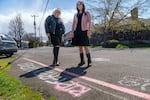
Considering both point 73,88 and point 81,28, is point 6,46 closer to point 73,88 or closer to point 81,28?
point 81,28

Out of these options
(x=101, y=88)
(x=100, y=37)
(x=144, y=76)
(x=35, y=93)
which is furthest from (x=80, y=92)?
(x=100, y=37)

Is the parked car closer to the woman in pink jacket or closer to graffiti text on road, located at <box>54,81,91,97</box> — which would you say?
the woman in pink jacket

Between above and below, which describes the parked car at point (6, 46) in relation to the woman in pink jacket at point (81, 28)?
below

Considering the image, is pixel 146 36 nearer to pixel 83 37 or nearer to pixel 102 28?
pixel 102 28

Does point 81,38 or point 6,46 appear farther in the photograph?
point 6,46

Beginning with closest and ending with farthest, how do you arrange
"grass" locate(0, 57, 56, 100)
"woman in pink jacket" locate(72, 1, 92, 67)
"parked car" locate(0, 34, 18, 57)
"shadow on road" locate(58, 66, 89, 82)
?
"grass" locate(0, 57, 56, 100) → "shadow on road" locate(58, 66, 89, 82) → "woman in pink jacket" locate(72, 1, 92, 67) → "parked car" locate(0, 34, 18, 57)

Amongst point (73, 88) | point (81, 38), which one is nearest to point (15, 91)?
point (73, 88)

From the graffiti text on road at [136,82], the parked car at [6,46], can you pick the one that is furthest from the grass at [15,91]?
the parked car at [6,46]

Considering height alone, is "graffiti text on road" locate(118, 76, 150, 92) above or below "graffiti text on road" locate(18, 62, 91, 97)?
above

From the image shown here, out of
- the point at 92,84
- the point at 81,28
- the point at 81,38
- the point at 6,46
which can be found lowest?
the point at 92,84

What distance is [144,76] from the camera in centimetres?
534

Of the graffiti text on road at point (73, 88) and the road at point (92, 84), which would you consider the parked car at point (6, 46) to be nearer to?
the road at point (92, 84)

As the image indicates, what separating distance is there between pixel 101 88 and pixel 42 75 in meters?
2.11

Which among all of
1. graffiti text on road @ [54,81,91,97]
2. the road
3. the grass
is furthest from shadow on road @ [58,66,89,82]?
the grass
